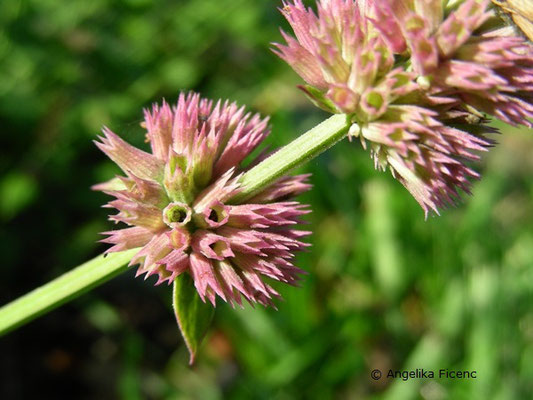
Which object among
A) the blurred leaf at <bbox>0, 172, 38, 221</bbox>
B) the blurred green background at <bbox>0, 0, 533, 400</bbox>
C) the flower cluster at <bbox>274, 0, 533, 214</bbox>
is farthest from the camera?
the blurred green background at <bbox>0, 0, 533, 400</bbox>

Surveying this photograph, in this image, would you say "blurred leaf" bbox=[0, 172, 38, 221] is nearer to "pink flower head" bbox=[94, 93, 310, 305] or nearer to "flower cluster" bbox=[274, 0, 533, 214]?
"pink flower head" bbox=[94, 93, 310, 305]

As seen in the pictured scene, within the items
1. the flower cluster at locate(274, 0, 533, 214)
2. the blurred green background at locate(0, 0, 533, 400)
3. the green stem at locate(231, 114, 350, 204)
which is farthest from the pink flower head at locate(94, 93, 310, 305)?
the blurred green background at locate(0, 0, 533, 400)

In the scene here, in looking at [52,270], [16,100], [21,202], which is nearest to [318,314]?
[52,270]

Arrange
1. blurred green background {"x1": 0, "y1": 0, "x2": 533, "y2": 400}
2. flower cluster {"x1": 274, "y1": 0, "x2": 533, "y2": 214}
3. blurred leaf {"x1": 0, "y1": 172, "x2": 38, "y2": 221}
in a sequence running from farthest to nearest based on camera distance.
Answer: blurred green background {"x1": 0, "y1": 0, "x2": 533, "y2": 400}
blurred leaf {"x1": 0, "y1": 172, "x2": 38, "y2": 221}
flower cluster {"x1": 274, "y1": 0, "x2": 533, "y2": 214}

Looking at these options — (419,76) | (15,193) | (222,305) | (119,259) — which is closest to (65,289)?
(119,259)

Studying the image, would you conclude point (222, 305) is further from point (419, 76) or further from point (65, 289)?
point (419, 76)

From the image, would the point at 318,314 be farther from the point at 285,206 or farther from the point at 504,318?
the point at 285,206

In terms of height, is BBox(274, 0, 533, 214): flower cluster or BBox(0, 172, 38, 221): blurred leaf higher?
BBox(274, 0, 533, 214): flower cluster
